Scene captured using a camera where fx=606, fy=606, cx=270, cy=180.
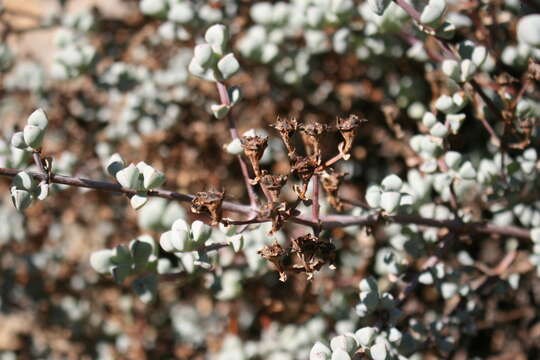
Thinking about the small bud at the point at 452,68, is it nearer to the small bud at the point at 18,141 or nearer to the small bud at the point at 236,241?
the small bud at the point at 236,241


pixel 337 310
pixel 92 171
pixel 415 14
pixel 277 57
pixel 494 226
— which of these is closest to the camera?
pixel 415 14

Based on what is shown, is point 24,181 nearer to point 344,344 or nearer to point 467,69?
point 344,344

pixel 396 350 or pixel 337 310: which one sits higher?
pixel 396 350

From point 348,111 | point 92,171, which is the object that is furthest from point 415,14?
point 92,171

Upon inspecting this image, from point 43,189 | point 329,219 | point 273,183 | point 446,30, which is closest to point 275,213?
point 273,183

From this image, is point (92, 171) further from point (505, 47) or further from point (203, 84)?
point (505, 47)

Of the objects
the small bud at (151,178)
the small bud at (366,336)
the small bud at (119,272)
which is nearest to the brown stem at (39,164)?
the small bud at (151,178)
